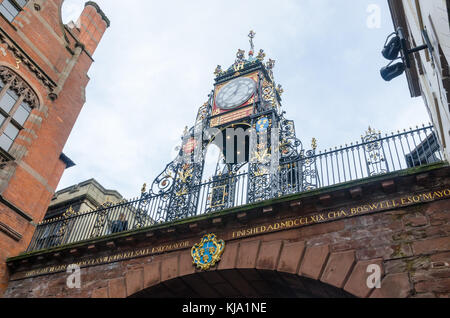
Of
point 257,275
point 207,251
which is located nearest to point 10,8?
point 207,251

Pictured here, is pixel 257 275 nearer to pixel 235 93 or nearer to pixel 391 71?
pixel 391 71

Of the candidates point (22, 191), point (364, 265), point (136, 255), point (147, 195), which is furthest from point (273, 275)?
point (22, 191)

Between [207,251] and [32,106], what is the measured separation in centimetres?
1017

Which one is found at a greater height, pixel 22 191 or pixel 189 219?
pixel 22 191

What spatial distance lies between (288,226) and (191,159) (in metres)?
6.02

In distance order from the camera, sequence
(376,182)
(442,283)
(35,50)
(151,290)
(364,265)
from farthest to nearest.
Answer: (35,50) < (151,290) < (376,182) < (364,265) < (442,283)

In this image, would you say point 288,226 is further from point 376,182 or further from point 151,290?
point 151,290

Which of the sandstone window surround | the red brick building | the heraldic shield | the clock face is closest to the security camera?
the heraldic shield

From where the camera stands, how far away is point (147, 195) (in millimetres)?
13586

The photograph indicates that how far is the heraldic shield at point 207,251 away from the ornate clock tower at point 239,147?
142 centimetres

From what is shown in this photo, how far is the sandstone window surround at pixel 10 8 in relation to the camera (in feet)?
53.1

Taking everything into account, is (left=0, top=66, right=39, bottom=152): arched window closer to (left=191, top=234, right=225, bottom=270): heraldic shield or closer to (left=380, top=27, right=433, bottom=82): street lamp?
(left=191, top=234, right=225, bottom=270): heraldic shield

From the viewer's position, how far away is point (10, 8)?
16.6m

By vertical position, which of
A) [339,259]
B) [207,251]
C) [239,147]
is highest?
[239,147]
